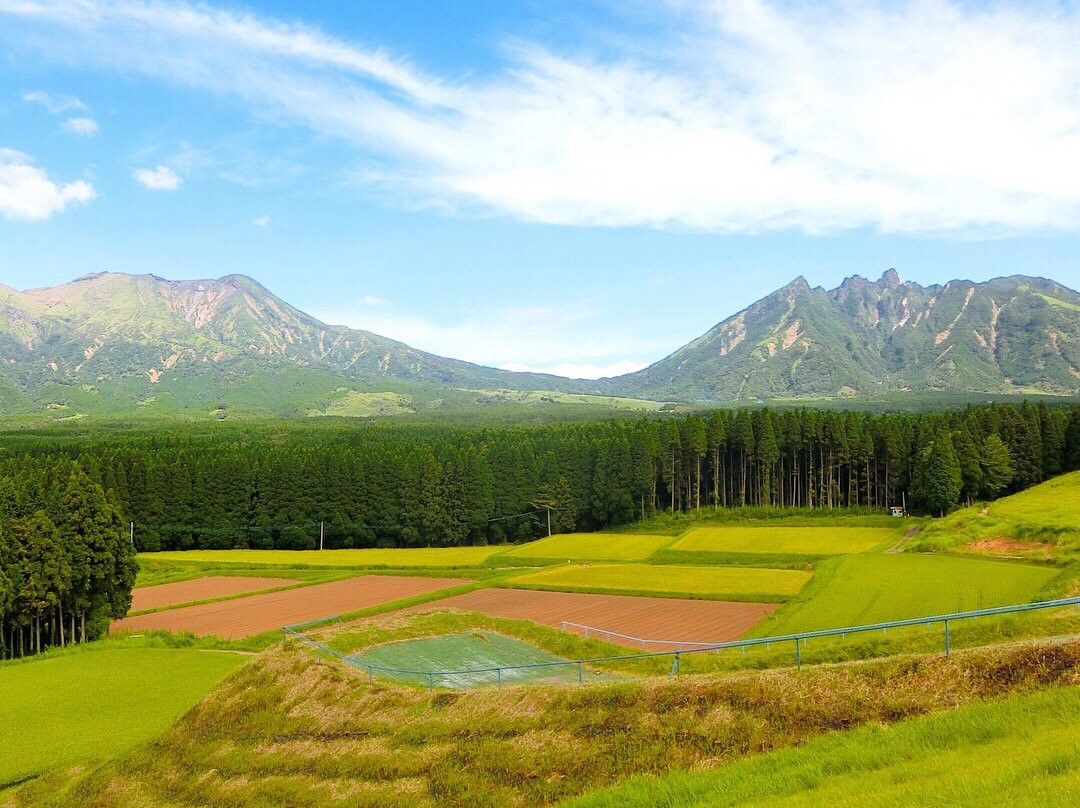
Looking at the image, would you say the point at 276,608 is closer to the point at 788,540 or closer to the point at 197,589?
the point at 197,589

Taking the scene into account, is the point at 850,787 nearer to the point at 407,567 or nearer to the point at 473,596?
the point at 473,596

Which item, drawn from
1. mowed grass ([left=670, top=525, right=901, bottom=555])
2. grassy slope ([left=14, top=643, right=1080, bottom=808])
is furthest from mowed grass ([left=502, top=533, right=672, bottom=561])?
grassy slope ([left=14, top=643, right=1080, bottom=808])

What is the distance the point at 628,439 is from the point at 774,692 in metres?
99.3

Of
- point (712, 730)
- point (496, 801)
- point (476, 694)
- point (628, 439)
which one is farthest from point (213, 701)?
point (628, 439)

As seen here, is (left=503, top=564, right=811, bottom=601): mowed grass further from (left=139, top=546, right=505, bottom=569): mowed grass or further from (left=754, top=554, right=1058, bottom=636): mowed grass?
(left=139, top=546, right=505, bottom=569): mowed grass

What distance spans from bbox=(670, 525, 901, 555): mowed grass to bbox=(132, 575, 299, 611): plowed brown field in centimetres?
4180

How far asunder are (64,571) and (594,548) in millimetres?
53134

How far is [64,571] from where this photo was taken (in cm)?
5009

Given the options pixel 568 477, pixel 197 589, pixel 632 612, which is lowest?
pixel 197 589

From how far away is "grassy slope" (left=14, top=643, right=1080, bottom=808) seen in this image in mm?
14656

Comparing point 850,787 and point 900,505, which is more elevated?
point 850,787

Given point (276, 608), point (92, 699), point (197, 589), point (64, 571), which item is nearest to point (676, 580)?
point (276, 608)

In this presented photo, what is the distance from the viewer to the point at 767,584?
55219 mm

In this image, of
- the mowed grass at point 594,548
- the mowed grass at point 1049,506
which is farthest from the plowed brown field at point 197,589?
the mowed grass at point 1049,506
